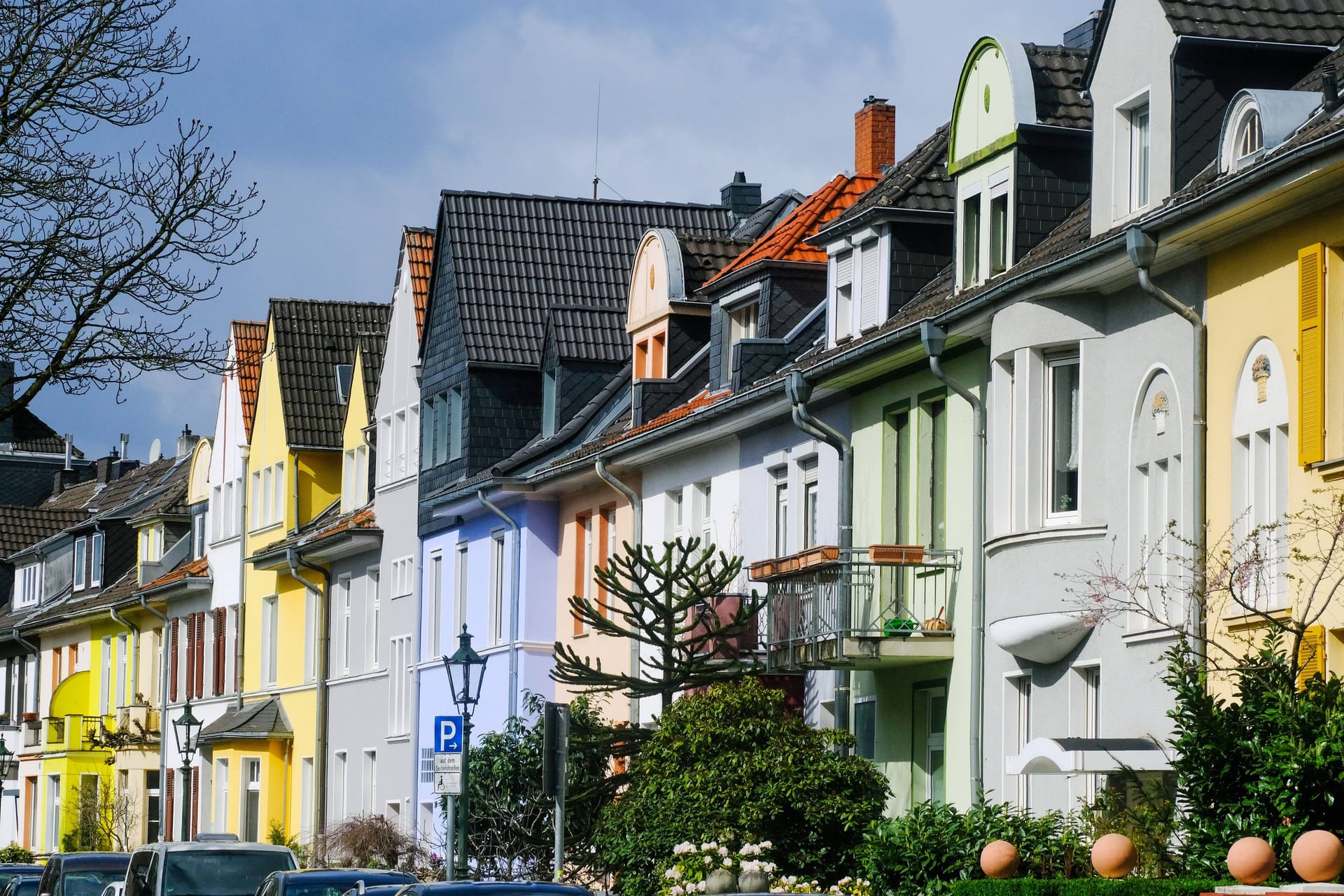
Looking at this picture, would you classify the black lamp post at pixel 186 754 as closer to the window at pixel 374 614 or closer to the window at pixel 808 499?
the window at pixel 374 614

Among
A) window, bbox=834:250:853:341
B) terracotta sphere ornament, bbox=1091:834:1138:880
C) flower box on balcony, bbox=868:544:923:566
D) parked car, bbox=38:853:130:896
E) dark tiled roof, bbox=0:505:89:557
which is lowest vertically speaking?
parked car, bbox=38:853:130:896

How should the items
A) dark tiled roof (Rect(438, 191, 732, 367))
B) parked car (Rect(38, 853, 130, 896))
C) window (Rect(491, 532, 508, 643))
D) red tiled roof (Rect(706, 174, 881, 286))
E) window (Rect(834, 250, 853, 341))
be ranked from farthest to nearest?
dark tiled roof (Rect(438, 191, 732, 367)) → window (Rect(491, 532, 508, 643)) → red tiled roof (Rect(706, 174, 881, 286)) → parked car (Rect(38, 853, 130, 896)) → window (Rect(834, 250, 853, 341))

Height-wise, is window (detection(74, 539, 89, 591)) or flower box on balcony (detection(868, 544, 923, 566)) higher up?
window (detection(74, 539, 89, 591))

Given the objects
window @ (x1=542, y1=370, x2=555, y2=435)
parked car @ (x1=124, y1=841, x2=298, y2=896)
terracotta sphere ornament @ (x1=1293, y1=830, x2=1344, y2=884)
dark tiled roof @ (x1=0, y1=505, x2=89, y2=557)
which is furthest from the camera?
dark tiled roof @ (x1=0, y1=505, x2=89, y2=557)

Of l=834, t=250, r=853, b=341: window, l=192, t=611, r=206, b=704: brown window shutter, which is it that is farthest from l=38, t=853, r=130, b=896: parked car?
l=192, t=611, r=206, b=704: brown window shutter

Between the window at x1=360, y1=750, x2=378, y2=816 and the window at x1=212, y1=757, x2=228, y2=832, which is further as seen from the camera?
A: the window at x1=212, y1=757, x2=228, y2=832

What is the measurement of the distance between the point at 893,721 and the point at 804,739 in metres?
1.47

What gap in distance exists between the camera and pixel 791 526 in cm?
2978

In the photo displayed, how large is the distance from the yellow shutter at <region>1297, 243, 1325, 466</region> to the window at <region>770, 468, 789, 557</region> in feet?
40.8

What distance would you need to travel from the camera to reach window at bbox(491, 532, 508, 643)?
129ft

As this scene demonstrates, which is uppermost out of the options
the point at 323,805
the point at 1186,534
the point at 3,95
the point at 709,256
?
the point at 709,256

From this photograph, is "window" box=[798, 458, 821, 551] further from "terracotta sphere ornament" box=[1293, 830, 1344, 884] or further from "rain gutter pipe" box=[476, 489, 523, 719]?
"terracotta sphere ornament" box=[1293, 830, 1344, 884]

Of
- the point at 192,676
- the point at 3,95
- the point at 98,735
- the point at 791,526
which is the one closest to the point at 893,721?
the point at 791,526

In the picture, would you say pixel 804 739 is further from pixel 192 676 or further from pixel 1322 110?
pixel 192 676
